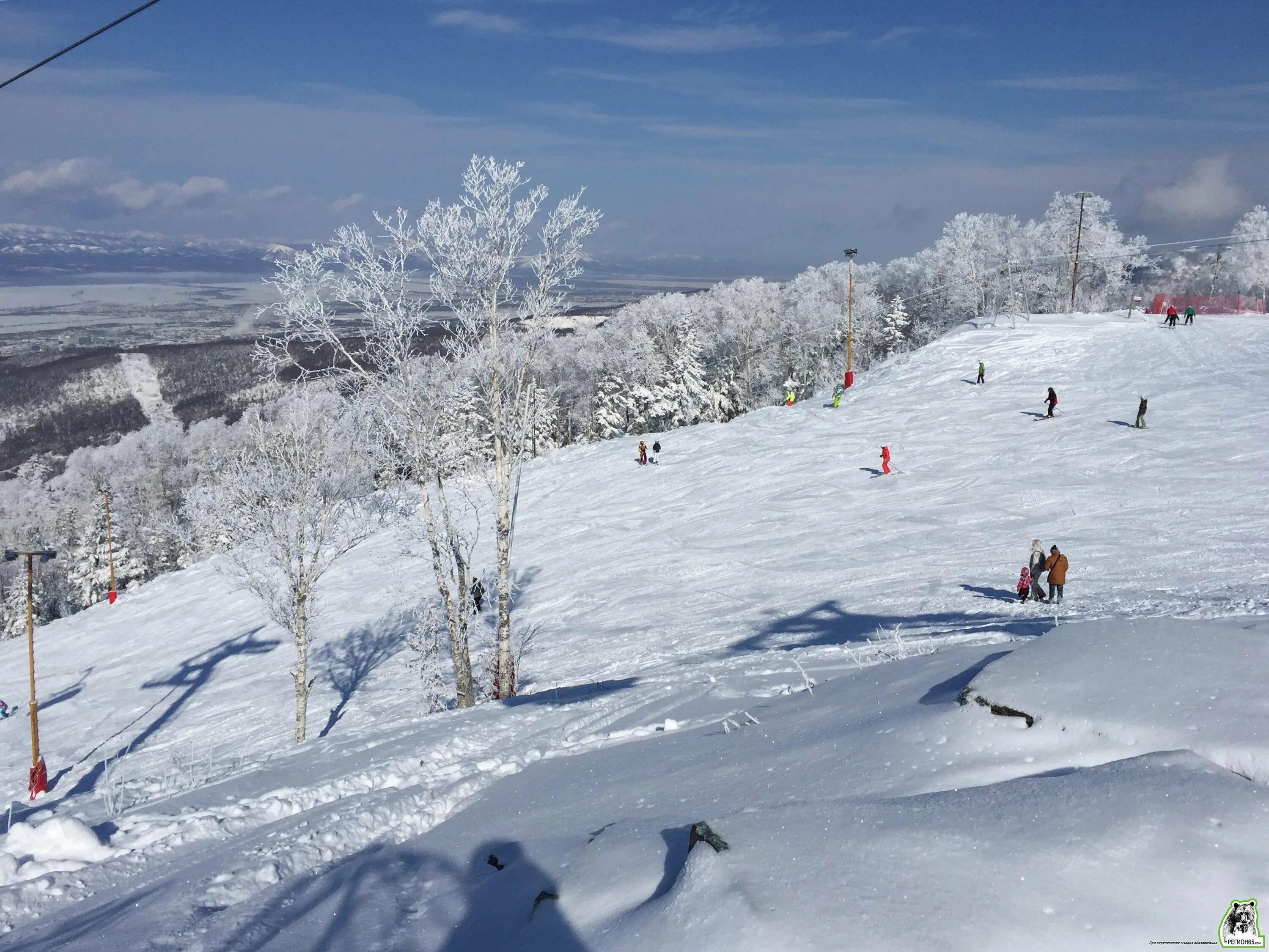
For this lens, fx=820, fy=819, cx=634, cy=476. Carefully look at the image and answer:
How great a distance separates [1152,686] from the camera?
14.5 ft

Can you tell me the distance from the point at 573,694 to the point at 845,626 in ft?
19.7

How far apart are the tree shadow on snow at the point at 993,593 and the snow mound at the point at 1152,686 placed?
1058 cm

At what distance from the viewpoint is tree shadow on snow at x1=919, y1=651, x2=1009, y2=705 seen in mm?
5375

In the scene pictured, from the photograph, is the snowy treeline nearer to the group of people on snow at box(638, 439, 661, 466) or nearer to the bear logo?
the group of people on snow at box(638, 439, 661, 466)

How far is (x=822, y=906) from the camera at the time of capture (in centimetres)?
320

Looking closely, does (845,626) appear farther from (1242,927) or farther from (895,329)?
(895,329)

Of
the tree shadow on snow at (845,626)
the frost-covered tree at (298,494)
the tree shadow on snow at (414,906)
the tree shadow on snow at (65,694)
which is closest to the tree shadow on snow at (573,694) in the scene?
the tree shadow on snow at (845,626)

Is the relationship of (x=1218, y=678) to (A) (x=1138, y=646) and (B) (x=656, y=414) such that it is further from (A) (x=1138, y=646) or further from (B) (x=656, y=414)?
(B) (x=656, y=414)

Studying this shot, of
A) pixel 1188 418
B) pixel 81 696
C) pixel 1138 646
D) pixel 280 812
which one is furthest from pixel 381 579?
pixel 1188 418

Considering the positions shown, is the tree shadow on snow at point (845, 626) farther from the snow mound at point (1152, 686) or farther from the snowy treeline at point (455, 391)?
the snow mound at point (1152, 686)

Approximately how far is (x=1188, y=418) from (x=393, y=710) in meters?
27.9

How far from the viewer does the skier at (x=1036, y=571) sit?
14812 mm

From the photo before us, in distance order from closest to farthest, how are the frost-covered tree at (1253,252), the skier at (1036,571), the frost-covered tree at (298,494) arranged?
1. the skier at (1036,571)
2. the frost-covered tree at (298,494)
3. the frost-covered tree at (1253,252)

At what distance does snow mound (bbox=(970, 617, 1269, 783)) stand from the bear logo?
40.9 inches
